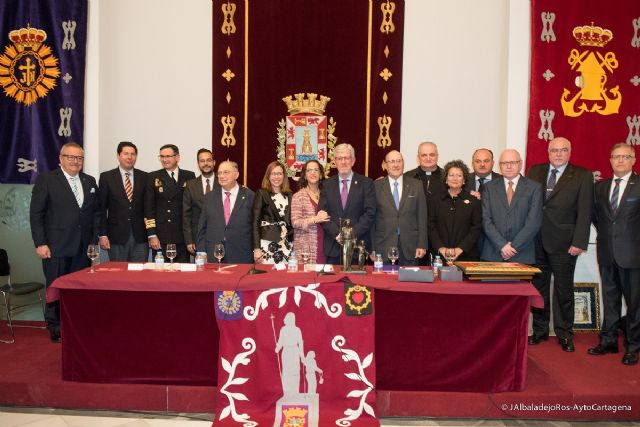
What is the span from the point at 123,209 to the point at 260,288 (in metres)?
2.12

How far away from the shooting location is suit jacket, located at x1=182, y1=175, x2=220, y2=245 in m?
4.72

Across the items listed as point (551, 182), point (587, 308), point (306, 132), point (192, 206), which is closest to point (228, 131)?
point (306, 132)

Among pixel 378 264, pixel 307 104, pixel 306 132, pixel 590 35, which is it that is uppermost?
pixel 590 35

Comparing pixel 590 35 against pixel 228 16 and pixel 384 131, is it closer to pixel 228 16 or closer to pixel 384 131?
pixel 384 131

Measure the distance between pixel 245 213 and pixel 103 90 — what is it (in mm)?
2842

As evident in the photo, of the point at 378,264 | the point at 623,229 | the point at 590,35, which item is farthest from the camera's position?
the point at 590,35

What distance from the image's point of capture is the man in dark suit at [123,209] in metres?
4.68

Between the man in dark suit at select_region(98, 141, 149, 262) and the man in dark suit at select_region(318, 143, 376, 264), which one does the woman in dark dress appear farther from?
the man in dark suit at select_region(98, 141, 149, 262)

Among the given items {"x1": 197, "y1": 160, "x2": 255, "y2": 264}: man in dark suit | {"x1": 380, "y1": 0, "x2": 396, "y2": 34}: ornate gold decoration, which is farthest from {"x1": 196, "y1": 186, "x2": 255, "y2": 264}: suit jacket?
{"x1": 380, "y1": 0, "x2": 396, "y2": 34}: ornate gold decoration

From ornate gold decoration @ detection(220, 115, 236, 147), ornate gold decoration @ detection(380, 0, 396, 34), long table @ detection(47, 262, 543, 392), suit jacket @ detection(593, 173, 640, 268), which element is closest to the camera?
long table @ detection(47, 262, 543, 392)

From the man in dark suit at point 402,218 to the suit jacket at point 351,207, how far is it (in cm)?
11

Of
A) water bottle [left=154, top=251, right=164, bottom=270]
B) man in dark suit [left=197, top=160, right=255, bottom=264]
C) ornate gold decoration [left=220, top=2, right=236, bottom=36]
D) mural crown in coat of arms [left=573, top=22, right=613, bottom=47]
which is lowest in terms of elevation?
water bottle [left=154, top=251, right=164, bottom=270]

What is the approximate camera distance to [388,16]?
5777 mm

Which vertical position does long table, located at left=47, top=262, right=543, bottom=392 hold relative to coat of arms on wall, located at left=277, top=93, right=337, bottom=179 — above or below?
below
